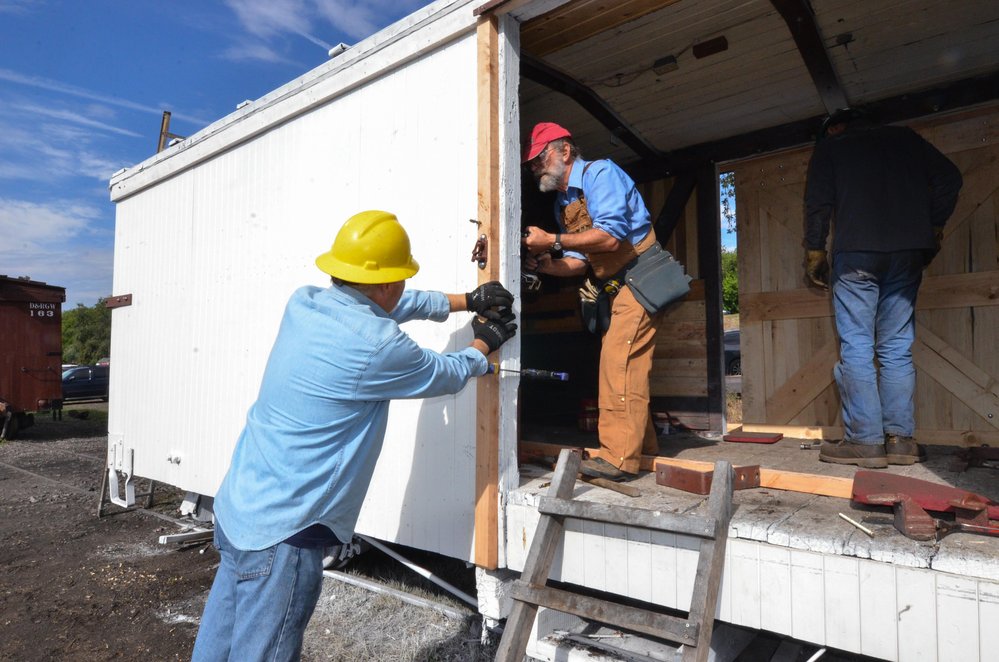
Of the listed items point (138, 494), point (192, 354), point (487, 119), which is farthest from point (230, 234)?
point (138, 494)

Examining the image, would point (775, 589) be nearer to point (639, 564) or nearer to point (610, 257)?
point (639, 564)

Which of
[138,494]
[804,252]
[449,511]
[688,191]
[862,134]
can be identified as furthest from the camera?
[138,494]

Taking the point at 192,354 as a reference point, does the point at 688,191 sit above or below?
above

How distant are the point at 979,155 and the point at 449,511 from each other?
12.6 feet

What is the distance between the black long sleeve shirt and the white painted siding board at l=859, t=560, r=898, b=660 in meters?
1.74

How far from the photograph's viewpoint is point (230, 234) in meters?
4.48

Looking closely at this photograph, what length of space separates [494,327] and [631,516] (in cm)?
90

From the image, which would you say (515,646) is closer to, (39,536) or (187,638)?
(187,638)

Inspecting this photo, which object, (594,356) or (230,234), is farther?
(594,356)

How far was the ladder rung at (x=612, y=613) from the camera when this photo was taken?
1895mm

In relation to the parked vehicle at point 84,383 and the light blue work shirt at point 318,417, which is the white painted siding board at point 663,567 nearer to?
the light blue work shirt at point 318,417

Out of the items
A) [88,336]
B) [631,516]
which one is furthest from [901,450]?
[88,336]

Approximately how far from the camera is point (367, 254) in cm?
218

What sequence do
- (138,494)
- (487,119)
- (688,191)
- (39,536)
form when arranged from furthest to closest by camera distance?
1. (138,494)
2. (39,536)
3. (688,191)
4. (487,119)
